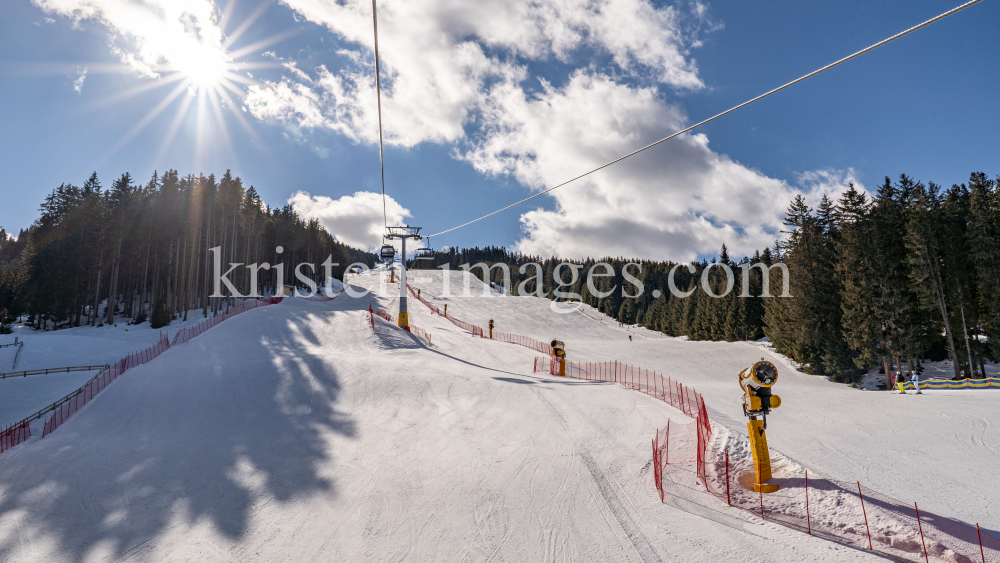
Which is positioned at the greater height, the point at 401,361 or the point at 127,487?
the point at 401,361

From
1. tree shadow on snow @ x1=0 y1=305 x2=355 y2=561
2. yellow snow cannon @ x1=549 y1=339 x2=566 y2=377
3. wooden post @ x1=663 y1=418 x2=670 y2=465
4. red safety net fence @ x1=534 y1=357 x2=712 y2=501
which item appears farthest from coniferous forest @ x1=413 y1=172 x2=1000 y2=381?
tree shadow on snow @ x1=0 y1=305 x2=355 y2=561

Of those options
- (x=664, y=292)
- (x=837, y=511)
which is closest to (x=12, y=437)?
(x=837, y=511)

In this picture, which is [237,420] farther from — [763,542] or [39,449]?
[763,542]

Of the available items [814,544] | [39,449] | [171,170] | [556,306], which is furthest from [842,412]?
[171,170]

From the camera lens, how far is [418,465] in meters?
11.8

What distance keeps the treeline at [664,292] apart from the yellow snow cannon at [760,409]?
3340 centimetres

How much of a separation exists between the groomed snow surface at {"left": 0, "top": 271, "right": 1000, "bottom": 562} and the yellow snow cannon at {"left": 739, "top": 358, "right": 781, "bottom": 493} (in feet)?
4.05

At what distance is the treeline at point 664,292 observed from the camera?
175 ft

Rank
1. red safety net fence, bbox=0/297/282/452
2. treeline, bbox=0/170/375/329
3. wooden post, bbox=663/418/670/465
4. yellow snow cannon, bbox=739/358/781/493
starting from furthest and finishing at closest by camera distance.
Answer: treeline, bbox=0/170/375/329 < red safety net fence, bbox=0/297/282/452 < wooden post, bbox=663/418/670/465 < yellow snow cannon, bbox=739/358/781/493

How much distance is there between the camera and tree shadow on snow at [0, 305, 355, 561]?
896 centimetres

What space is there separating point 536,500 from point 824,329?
3263 centimetres

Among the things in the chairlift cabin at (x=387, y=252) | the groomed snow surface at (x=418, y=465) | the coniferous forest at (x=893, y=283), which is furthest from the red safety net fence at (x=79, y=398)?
the coniferous forest at (x=893, y=283)

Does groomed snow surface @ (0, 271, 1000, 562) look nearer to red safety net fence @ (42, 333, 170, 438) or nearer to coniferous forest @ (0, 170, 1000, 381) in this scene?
red safety net fence @ (42, 333, 170, 438)

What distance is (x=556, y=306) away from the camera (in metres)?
82.4
